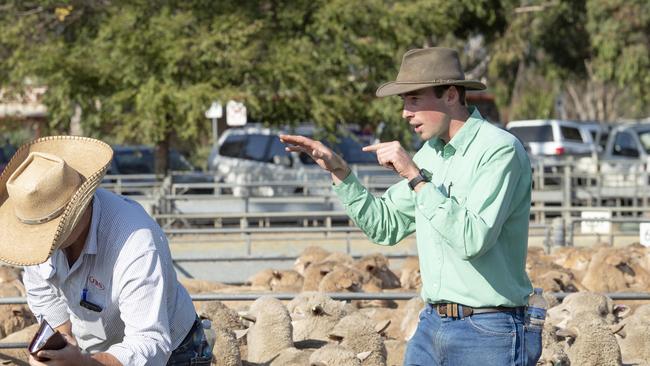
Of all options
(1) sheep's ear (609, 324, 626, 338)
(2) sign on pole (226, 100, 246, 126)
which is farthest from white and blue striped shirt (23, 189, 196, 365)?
(2) sign on pole (226, 100, 246, 126)

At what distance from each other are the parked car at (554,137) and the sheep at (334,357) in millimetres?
18503

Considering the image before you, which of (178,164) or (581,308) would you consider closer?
(581,308)

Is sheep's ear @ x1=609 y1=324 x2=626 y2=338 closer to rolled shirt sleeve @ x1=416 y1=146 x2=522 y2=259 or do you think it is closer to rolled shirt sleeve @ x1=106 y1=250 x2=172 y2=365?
rolled shirt sleeve @ x1=416 y1=146 x2=522 y2=259

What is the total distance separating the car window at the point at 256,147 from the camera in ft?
68.9

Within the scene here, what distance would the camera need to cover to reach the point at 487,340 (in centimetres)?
432

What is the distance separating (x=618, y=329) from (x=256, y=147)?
542 inches

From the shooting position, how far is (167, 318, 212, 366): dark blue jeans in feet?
13.6

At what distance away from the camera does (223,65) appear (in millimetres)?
17328

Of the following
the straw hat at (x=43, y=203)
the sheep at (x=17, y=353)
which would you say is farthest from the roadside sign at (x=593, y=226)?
the straw hat at (x=43, y=203)

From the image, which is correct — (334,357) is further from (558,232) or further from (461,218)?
(558,232)

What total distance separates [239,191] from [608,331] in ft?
35.4

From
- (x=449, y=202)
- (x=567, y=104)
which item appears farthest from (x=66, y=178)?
(x=567, y=104)

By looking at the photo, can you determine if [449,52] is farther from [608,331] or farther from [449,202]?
[608,331]

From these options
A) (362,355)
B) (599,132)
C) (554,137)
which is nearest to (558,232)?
(362,355)
